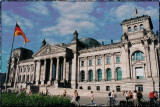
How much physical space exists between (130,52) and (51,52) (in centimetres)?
2847

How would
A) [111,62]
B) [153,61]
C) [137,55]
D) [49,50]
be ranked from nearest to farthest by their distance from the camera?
[153,61], [137,55], [111,62], [49,50]

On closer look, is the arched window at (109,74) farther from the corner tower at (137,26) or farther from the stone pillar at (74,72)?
the corner tower at (137,26)

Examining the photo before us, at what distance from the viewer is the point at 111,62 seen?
46.2 meters

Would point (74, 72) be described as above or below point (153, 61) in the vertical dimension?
below

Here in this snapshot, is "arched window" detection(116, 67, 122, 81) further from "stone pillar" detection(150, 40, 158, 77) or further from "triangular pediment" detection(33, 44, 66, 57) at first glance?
"triangular pediment" detection(33, 44, 66, 57)

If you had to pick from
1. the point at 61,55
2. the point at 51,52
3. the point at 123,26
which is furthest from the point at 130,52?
the point at 51,52

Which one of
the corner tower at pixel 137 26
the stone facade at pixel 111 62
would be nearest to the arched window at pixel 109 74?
the stone facade at pixel 111 62

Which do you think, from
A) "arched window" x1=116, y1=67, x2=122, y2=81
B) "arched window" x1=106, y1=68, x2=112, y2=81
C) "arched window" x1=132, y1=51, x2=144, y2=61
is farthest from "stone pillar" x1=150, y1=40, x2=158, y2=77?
"arched window" x1=106, y1=68, x2=112, y2=81

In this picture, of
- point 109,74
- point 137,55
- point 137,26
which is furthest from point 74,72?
point 137,26

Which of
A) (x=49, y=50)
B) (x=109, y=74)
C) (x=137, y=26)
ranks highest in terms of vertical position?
(x=137, y=26)

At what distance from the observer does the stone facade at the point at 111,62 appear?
38.4 meters

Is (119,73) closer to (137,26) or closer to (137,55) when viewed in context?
(137,55)

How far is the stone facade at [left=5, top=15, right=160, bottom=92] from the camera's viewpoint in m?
38.4

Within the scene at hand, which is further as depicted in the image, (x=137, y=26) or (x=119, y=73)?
(x=119, y=73)
